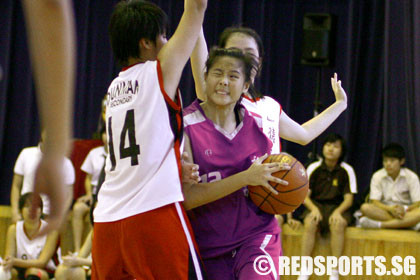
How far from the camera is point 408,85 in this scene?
7703 millimetres

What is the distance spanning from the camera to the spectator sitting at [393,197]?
6.56 m

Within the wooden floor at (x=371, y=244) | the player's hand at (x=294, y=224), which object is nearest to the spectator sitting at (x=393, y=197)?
the wooden floor at (x=371, y=244)

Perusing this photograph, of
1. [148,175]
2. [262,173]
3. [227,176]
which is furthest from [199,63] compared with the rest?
[148,175]

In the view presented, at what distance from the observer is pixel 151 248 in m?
2.37

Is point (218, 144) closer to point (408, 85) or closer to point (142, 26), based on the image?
point (142, 26)

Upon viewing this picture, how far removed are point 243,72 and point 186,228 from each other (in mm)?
858

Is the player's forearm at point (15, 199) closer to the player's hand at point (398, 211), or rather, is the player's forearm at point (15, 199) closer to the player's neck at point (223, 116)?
the player's hand at point (398, 211)

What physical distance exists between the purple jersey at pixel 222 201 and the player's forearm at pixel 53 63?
2200 mm

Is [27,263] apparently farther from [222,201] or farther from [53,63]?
[53,63]

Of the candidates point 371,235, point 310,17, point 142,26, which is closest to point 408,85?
point 310,17

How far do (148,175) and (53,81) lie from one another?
1823 mm

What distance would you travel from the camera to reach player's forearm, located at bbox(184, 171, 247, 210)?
8.72 ft

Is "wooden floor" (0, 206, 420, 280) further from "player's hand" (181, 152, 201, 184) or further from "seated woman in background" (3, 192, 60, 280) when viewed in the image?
"player's hand" (181, 152, 201, 184)

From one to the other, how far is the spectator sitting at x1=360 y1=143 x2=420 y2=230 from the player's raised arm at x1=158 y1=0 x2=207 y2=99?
4720 mm
